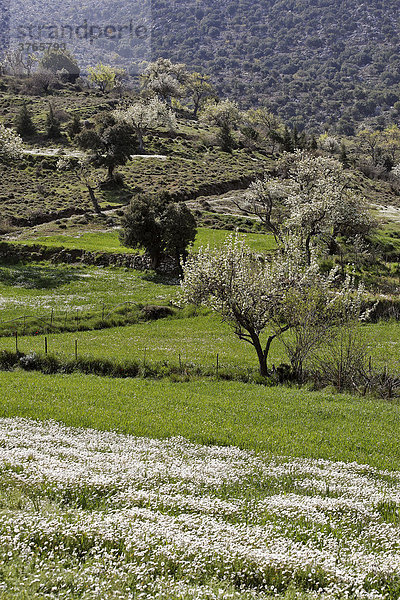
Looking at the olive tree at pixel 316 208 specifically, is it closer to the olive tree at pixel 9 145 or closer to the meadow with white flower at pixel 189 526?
the olive tree at pixel 9 145

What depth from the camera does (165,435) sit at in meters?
16.3

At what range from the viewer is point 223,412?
19.6 m

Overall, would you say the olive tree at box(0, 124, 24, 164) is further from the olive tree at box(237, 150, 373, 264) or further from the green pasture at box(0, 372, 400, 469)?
the green pasture at box(0, 372, 400, 469)

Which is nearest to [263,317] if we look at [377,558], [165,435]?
[165,435]

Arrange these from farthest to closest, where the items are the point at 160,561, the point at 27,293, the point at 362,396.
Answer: the point at 27,293 < the point at 362,396 < the point at 160,561

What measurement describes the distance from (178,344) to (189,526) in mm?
24388

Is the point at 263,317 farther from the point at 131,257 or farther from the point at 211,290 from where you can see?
the point at 131,257

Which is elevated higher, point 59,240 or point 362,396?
point 59,240

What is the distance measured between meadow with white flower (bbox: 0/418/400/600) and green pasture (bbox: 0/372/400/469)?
2467mm

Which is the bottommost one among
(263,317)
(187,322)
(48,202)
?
(187,322)

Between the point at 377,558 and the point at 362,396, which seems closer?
the point at 377,558

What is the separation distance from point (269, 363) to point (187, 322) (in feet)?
43.3

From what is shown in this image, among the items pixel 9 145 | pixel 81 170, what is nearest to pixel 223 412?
pixel 9 145

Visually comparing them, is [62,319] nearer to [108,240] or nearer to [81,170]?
[108,240]
